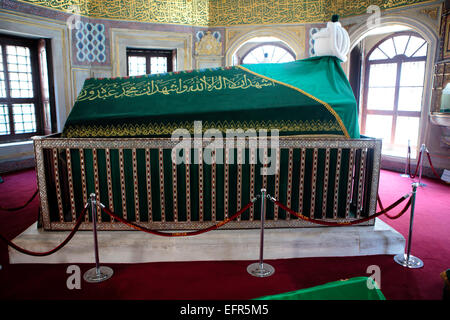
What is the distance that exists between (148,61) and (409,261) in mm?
6918

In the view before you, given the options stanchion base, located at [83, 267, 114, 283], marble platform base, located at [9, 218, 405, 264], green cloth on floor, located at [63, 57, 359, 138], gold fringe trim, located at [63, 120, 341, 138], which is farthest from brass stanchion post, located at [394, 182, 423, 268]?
stanchion base, located at [83, 267, 114, 283]

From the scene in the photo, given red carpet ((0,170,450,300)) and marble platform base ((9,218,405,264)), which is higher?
marble platform base ((9,218,405,264))

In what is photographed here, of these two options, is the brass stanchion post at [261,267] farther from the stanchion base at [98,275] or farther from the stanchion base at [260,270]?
the stanchion base at [98,275]

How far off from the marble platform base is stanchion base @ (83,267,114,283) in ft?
0.46

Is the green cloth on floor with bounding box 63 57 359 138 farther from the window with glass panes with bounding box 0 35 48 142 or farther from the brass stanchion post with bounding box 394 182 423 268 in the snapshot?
the window with glass panes with bounding box 0 35 48 142

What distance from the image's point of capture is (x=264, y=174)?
9.41ft

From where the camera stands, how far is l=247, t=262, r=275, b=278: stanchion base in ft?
8.54

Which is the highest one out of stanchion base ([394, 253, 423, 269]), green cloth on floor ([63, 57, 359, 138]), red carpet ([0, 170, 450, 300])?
green cloth on floor ([63, 57, 359, 138])

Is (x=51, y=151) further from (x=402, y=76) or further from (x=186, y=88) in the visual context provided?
(x=402, y=76)

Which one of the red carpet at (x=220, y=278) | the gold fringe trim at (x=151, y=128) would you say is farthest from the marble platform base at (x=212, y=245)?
the gold fringe trim at (x=151, y=128)

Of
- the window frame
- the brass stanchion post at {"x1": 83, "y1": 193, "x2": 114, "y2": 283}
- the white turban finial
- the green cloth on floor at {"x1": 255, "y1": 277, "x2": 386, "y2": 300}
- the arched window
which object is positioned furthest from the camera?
the arched window

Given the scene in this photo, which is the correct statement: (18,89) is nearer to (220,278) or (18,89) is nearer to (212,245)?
(212,245)

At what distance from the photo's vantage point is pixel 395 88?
25.3 ft

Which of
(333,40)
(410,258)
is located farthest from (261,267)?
(333,40)
